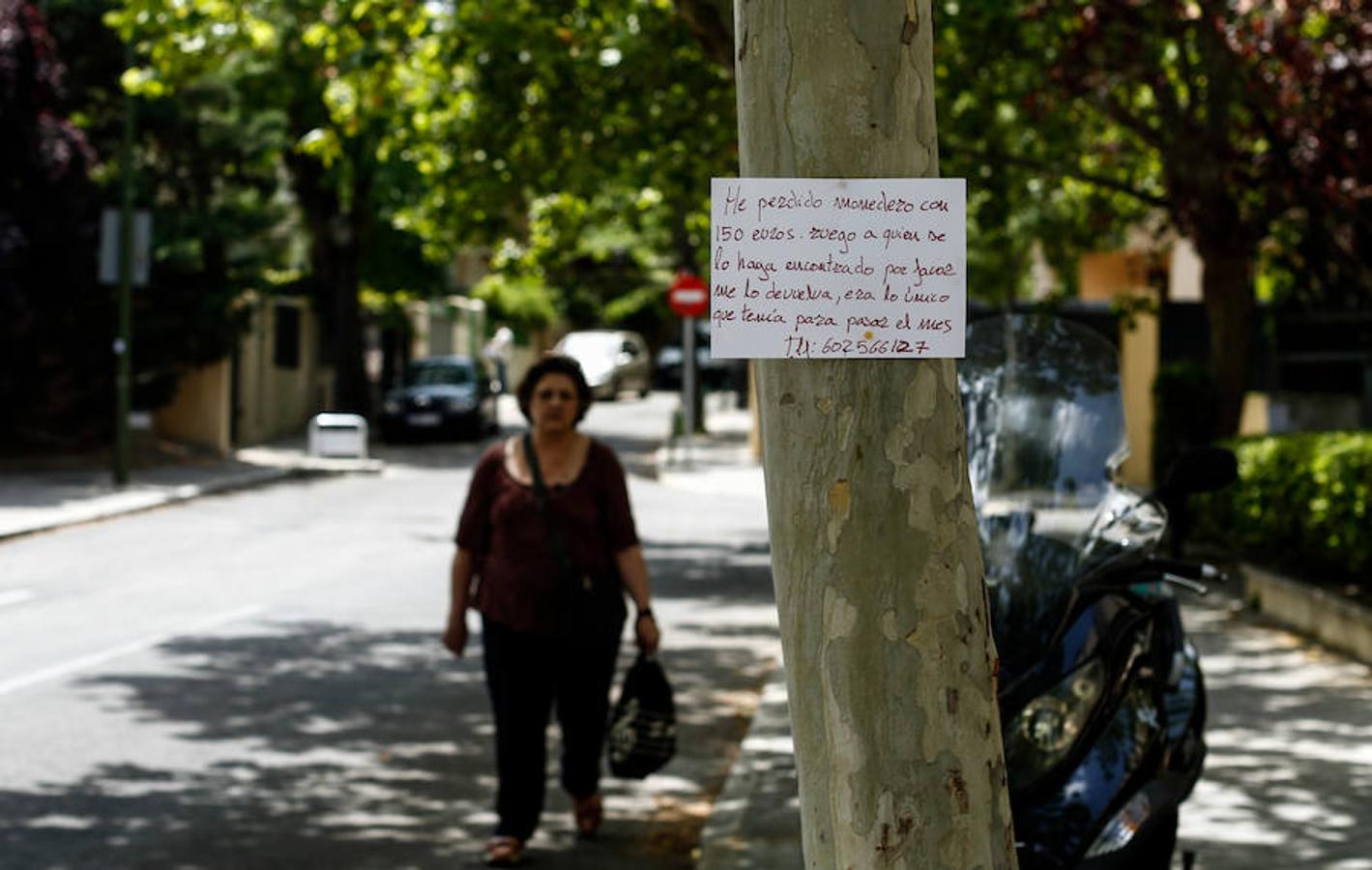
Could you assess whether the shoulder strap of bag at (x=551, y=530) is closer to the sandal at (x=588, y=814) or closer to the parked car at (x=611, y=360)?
the sandal at (x=588, y=814)

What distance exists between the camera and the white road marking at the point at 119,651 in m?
10.9

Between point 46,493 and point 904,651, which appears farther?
point 46,493

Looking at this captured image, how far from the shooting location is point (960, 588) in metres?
3.38

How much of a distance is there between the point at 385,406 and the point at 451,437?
4.66ft

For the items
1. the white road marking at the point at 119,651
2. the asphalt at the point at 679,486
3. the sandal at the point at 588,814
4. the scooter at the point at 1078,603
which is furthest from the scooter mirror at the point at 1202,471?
the white road marking at the point at 119,651

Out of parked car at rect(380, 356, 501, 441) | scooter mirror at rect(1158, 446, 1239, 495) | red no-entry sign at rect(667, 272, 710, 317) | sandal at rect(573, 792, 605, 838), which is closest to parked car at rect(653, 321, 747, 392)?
parked car at rect(380, 356, 501, 441)

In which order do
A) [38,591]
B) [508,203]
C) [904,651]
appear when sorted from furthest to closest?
[508,203], [38,591], [904,651]

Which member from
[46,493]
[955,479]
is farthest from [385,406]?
[955,479]

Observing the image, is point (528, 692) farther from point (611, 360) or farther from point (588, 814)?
point (611, 360)

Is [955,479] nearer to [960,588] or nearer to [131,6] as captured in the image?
[960,588]

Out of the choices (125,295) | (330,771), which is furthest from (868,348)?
(125,295)

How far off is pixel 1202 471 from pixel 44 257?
2376cm

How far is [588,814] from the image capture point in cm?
774

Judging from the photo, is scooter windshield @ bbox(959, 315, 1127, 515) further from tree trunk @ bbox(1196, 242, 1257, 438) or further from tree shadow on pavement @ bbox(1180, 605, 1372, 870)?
tree trunk @ bbox(1196, 242, 1257, 438)
